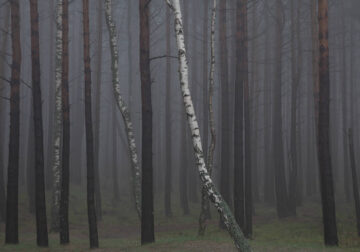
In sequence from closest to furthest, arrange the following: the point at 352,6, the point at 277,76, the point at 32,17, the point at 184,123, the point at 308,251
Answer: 1. the point at 308,251
2. the point at 32,17
3. the point at 277,76
4. the point at 184,123
5. the point at 352,6

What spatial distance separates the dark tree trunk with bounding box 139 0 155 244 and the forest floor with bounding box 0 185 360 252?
595mm

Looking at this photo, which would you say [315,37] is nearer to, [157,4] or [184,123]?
[184,123]

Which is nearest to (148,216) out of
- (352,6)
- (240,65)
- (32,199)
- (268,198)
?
(240,65)

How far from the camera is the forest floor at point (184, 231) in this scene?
1242 centimetres

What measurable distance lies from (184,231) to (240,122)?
5807 mm

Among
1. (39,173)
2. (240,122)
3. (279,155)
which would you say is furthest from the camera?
(279,155)

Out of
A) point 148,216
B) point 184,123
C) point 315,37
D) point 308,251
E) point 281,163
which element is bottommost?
point 308,251

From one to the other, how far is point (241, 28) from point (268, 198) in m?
13.7

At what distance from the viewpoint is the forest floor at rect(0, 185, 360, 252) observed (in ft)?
40.8

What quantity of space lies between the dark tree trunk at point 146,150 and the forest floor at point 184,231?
1.95 feet

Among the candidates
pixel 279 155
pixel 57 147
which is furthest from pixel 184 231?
pixel 279 155

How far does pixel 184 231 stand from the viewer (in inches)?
715

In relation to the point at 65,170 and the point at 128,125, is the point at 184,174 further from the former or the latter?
the point at 65,170

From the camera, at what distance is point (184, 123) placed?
2609 centimetres
